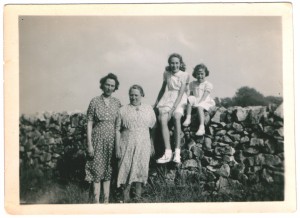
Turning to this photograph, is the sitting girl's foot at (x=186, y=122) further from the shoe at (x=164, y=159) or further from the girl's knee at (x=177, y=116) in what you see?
the shoe at (x=164, y=159)

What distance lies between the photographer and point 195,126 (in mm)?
4742

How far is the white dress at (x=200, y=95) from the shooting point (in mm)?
4742

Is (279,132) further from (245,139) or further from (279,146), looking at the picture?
(245,139)

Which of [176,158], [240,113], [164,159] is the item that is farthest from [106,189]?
[240,113]

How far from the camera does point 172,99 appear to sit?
15.5 ft

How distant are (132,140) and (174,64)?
107 centimetres

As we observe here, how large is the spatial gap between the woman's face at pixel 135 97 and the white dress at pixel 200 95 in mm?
636

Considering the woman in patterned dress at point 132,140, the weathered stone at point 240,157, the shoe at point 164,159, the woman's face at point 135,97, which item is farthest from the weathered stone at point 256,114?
the woman's face at point 135,97

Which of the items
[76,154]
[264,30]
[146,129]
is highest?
[264,30]
